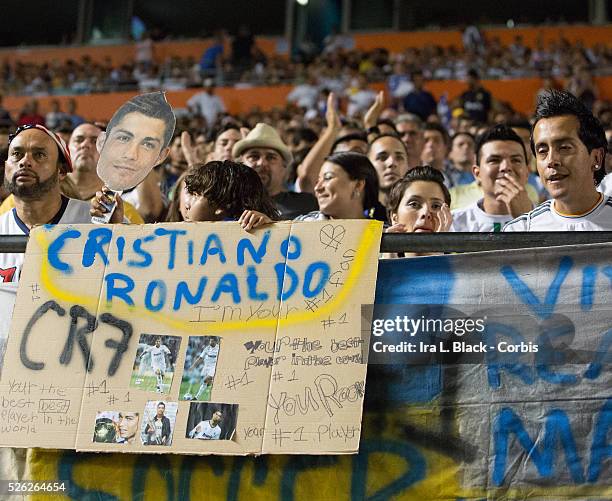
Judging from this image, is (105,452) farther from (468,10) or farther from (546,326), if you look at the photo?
(468,10)

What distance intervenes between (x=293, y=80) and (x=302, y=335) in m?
15.7

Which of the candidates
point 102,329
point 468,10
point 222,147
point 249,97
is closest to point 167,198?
point 222,147

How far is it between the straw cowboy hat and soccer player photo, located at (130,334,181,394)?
10.6 ft

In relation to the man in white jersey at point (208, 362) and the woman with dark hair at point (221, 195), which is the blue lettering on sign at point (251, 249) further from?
the woman with dark hair at point (221, 195)

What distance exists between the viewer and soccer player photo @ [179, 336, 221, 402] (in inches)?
137

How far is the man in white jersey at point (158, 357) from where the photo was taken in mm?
3533

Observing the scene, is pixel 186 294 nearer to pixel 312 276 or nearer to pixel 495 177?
pixel 312 276

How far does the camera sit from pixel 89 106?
19453mm

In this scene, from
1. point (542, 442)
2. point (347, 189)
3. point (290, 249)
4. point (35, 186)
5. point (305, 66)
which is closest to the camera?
point (542, 442)

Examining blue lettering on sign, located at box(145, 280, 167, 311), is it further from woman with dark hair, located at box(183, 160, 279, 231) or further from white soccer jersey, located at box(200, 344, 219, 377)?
woman with dark hair, located at box(183, 160, 279, 231)

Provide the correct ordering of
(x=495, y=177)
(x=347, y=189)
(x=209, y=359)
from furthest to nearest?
1. (x=495, y=177)
2. (x=347, y=189)
3. (x=209, y=359)

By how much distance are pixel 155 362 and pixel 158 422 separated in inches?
8.5

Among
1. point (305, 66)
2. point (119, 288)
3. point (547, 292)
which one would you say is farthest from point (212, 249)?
point (305, 66)

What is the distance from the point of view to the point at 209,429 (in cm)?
342
